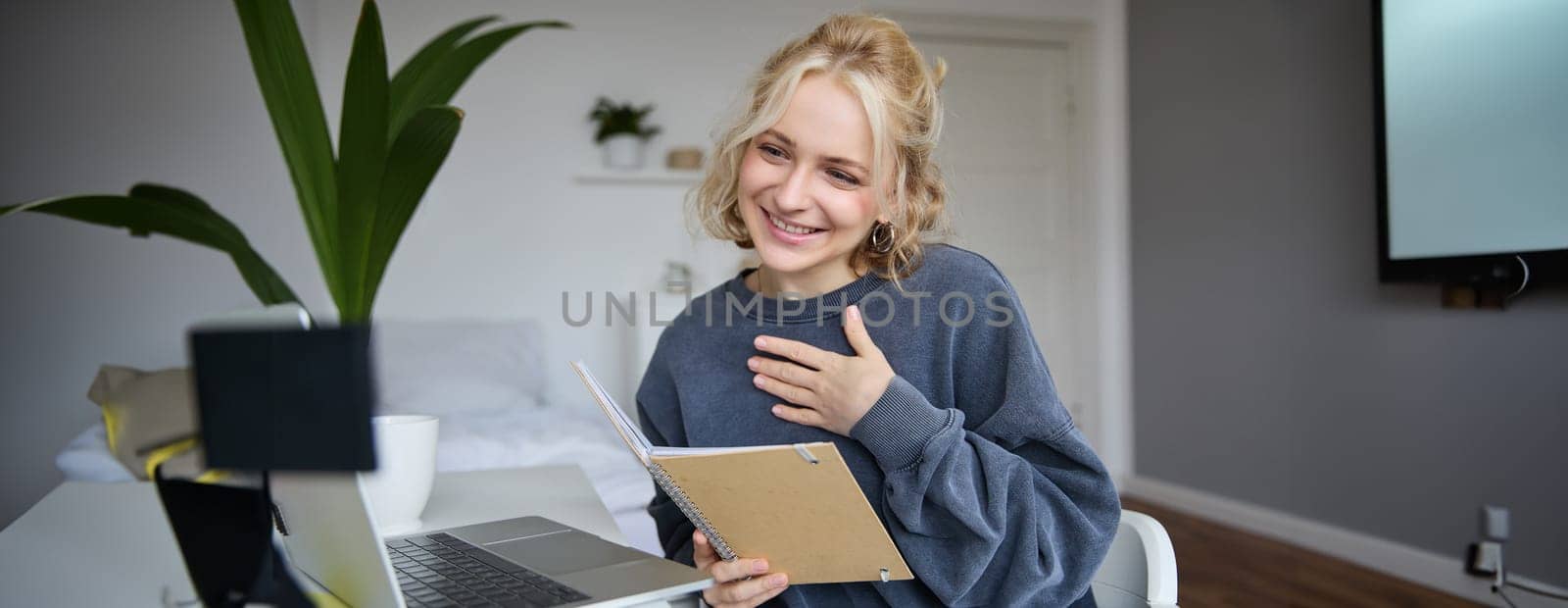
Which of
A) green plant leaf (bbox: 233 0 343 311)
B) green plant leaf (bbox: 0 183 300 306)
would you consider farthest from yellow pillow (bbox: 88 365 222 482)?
green plant leaf (bbox: 233 0 343 311)

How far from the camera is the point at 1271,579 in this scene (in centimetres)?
295

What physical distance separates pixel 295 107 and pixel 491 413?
1920 mm

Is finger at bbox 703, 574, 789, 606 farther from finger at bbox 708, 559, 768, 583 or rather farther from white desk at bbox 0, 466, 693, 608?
white desk at bbox 0, 466, 693, 608

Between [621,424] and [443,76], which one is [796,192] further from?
[443,76]

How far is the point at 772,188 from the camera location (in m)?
1.07

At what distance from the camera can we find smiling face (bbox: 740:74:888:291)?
1024 mm

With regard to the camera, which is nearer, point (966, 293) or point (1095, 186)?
point (966, 293)

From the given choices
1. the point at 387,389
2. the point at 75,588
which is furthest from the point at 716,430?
the point at 387,389

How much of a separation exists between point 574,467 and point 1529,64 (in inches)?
100

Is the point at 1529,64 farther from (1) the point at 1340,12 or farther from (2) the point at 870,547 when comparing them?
(2) the point at 870,547

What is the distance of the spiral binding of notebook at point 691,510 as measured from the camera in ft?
2.81

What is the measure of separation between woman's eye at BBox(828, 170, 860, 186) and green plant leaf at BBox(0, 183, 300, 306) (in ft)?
2.49

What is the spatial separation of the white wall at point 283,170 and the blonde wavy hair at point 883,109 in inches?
105

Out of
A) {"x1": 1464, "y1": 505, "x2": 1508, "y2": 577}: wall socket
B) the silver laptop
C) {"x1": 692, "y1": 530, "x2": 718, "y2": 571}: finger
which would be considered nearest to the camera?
the silver laptop
